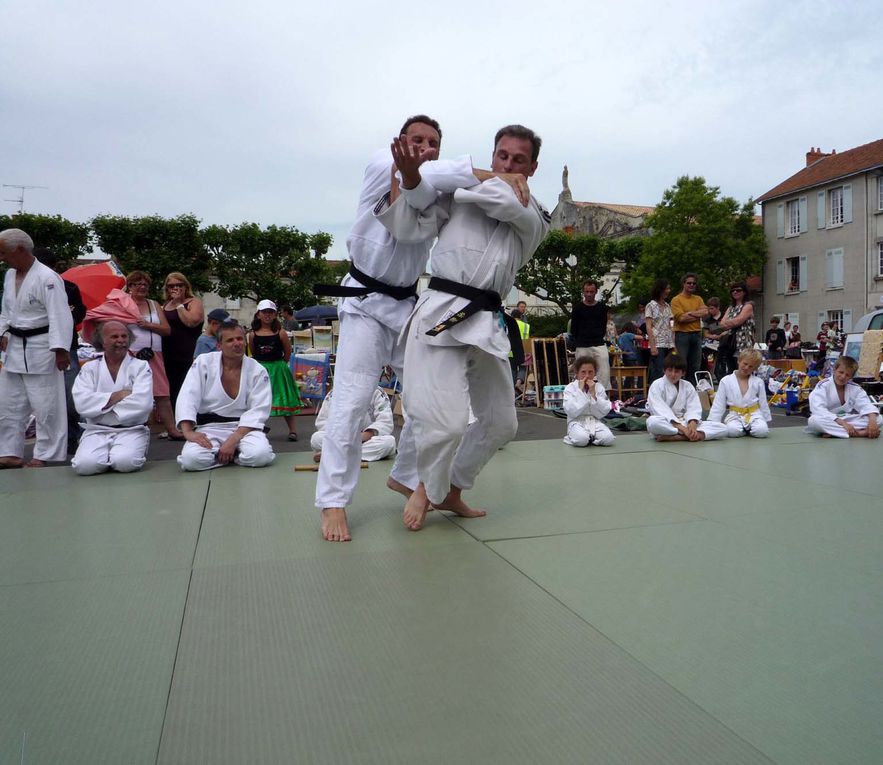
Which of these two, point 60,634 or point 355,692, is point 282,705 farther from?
point 60,634

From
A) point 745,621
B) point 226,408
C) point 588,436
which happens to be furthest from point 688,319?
point 745,621

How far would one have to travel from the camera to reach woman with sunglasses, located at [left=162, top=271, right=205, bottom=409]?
23.6 ft

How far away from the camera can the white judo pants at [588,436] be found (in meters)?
6.30

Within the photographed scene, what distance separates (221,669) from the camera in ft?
5.98

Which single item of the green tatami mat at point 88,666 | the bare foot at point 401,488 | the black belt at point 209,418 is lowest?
the green tatami mat at point 88,666

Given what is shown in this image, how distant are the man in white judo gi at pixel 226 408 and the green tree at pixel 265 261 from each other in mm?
25224

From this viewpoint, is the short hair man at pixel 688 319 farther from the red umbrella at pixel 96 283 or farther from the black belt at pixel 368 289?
the red umbrella at pixel 96 283

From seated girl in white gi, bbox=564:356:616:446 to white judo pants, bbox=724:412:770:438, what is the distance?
4.27 ft

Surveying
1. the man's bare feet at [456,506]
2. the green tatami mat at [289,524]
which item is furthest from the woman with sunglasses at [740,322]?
the man's bare feet at [456,506]

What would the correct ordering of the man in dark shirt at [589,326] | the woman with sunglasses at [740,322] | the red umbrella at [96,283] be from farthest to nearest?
the woman with sunglasses at [740,322] → the man in dark shirt at [589,326] → the red umbrella at [96,283]

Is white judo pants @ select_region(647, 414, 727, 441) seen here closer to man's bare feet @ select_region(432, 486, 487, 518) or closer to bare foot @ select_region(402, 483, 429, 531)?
man's bare feet @ select_region(432, 486, 487, 518)

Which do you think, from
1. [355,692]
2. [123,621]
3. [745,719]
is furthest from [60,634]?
[745,719]

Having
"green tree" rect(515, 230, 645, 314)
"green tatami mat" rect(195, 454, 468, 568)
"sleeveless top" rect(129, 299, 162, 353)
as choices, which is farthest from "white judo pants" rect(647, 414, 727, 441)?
"green tree" rect(515, 230, 645, 314)

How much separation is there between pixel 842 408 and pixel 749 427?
2.78ft
